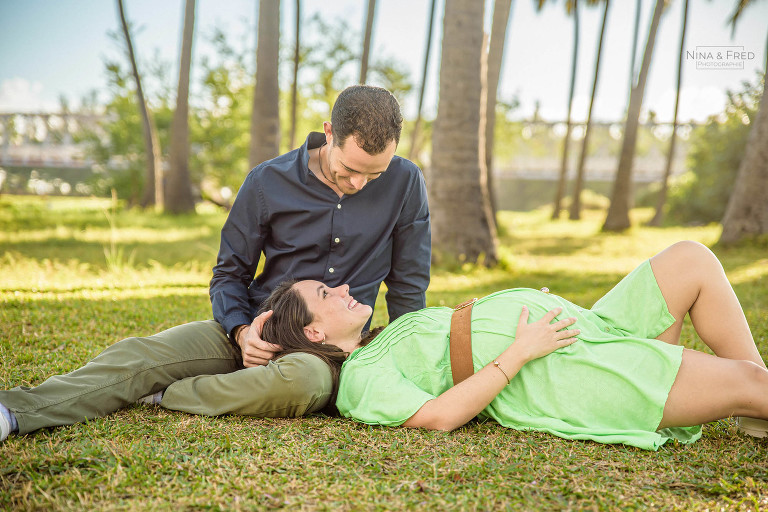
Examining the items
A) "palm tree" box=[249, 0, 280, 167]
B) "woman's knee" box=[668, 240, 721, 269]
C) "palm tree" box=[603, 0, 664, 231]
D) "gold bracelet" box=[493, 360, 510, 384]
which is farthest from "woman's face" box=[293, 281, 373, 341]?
"palm tree" box=[603, 0, 664, 231]

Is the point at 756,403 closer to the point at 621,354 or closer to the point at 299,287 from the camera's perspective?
the point at 621,354

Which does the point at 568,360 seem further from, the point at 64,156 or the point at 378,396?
the point at 64,156

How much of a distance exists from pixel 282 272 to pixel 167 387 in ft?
3.33

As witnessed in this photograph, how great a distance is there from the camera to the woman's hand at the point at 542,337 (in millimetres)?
2736

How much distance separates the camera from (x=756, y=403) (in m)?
2.58

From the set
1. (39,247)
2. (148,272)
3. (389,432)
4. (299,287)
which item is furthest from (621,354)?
(39,247)

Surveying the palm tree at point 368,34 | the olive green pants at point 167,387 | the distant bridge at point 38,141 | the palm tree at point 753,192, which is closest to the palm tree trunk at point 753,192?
the palm tree at point 753,192

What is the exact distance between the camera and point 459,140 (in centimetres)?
919

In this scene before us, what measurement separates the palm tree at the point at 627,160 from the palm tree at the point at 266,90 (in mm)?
10826

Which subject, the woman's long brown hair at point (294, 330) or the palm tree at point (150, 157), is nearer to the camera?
the woman's long brown hair at point (294, 330)

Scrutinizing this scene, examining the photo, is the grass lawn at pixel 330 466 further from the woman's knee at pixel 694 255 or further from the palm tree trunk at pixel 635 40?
the palm tree trunk at pixel 635 40

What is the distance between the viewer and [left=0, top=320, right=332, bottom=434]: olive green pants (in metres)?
2.77

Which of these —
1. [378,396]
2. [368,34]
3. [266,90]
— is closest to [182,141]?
[368,34]

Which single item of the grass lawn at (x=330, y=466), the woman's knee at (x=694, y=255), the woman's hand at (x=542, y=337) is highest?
the woman's knee at (x=694, y=255)
